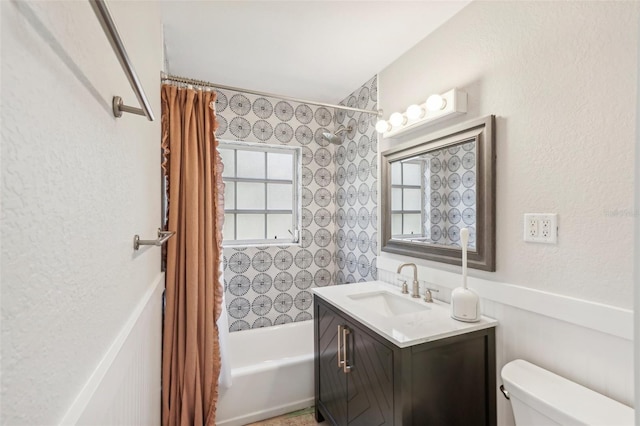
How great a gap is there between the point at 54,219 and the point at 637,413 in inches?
30.5

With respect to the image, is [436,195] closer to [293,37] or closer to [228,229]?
[293,37]

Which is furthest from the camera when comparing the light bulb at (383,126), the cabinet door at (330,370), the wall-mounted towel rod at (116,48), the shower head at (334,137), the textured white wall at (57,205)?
the shower head at (334,137)

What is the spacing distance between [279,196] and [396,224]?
47.3 inches

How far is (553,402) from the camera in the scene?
984 millimetres

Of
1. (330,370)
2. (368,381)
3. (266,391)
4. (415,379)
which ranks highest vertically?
(415,379)

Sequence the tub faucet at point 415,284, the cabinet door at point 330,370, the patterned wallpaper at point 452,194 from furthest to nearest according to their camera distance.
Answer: the tub faucet at point 415,284 → the cabinet door at point 330,370 → the patterned wallpaper at point 452,194

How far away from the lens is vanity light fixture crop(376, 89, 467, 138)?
1.54 meters

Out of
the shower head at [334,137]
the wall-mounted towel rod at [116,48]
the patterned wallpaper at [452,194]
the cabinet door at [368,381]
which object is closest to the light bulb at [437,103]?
the patterned wallpaper at [452,194]

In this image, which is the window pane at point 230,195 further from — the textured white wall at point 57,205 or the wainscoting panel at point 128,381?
the textured white wall at point 57,205

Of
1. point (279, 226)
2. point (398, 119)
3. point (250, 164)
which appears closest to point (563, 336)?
point (398, 119)

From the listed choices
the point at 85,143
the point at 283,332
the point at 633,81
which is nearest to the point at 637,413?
the point at 85,143

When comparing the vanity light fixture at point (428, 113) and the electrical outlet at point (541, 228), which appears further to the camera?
the vanity light fixture at point (428, 113)

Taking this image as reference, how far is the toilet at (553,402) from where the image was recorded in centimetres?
92

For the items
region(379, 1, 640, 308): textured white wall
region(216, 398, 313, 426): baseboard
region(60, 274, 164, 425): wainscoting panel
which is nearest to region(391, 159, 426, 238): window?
region(379, 1, 640, 308): textured white wall
